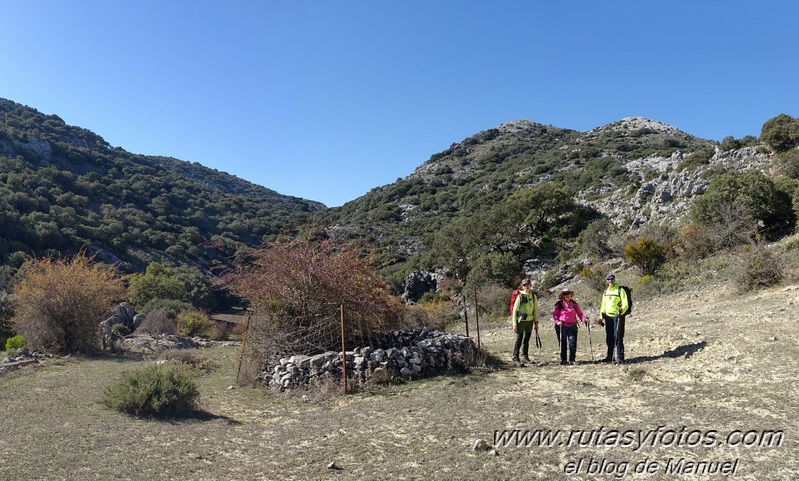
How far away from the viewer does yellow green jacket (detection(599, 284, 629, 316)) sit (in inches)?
329

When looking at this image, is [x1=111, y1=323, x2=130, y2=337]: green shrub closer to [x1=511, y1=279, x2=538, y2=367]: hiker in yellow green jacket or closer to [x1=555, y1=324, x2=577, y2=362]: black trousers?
[x1=511, y1=279, x2=538, y2=367]: hiker in yellow green jacket

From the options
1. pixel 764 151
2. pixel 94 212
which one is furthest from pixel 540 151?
pixel 94 212

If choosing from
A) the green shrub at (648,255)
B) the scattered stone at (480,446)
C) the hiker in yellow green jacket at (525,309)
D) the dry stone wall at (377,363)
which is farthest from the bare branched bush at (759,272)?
the scattered stone at (480,446)

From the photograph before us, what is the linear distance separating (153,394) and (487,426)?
17.5 feet

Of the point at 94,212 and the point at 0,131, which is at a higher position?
the point at 0,131

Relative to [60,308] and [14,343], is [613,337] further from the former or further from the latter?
[14,343]

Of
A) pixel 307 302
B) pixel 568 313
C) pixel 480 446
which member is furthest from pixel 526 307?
pixel 307 302

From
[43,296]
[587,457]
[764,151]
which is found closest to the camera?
[587,457]

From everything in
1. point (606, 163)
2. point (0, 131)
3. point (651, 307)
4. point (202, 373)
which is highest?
point (0, 131)

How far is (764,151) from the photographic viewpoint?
96.1 feet

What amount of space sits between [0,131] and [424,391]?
63.3m

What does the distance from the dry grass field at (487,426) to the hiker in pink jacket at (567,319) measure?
0.36m

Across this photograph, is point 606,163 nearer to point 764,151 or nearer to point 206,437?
point 764,151

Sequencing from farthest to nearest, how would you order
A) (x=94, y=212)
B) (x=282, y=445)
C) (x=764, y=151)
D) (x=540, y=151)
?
(x=540, y=151), (x=94, y=212), (x=764, y=151), (x=282, y=445)
